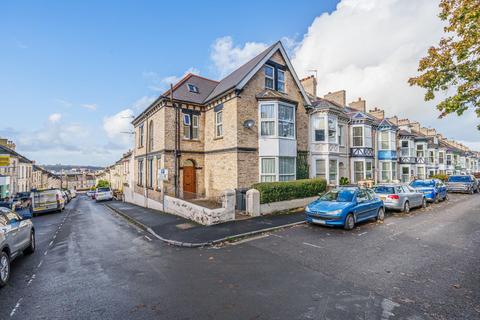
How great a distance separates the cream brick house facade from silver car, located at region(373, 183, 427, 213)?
553cm

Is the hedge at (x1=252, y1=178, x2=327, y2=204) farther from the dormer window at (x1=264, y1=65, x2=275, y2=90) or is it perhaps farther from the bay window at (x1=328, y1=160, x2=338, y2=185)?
the dormer window at (x1=264, y1=65, x2=275, y2=90)

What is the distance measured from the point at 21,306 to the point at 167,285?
2.59 metres

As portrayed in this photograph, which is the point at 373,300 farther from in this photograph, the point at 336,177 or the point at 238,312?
the point at 336,177

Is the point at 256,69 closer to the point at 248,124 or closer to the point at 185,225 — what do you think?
the point at 248,124

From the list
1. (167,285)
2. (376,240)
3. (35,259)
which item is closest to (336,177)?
(376,240)

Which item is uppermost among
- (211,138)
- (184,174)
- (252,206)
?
(211,138)

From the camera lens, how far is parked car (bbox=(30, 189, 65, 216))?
2020 centimetres

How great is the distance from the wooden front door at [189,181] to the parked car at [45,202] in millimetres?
13251

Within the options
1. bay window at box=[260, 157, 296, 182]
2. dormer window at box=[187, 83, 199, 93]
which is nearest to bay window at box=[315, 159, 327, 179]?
bay window at box=[260, 157, 296, 182]

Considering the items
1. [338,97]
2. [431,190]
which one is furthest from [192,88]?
[431,190]

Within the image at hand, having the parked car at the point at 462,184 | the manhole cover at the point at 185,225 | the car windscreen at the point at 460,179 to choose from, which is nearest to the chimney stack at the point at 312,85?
the parked car at the point at 462,184

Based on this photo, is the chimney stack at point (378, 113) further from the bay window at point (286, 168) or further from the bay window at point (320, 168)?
the bay window at point (286, 168)

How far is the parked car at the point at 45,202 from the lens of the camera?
20203mm

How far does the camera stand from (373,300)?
4.41 metres
